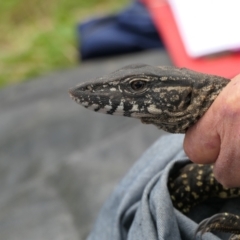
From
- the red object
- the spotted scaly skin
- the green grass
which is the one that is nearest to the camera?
the spotted scaly skin

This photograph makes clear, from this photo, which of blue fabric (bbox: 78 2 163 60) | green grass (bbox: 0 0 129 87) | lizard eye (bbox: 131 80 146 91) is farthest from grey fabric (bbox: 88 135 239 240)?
green grass (bbox: 0 0 129 87)

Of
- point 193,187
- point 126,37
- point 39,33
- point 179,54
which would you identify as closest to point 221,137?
point 193,187

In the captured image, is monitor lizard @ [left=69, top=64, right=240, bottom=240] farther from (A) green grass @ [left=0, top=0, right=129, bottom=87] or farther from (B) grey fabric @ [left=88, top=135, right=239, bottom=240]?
(A) green grass @ [left=0, top=0, right=129, bottom=87]

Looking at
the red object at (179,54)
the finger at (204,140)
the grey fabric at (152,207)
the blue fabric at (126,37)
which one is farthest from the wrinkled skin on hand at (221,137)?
the blue fabric at (126,37)

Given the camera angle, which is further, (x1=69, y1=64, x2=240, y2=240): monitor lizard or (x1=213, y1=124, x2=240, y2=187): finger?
(x1=69, y1=64, x2=240, y2=240): monitor lizard

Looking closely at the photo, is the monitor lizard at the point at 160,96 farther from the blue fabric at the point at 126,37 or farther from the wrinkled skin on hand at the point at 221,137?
the blue fabric at the point at 126,37

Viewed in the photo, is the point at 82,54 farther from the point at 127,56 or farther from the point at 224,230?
the point at 224,230

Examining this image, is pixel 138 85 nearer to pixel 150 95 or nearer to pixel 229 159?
pixel 150 95
